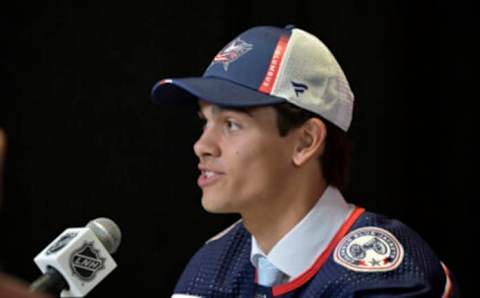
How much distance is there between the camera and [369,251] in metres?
1.07

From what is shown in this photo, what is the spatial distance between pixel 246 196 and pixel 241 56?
212mm

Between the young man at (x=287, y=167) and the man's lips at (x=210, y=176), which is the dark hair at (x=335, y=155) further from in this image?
the man's lips at (x=210, y=176)

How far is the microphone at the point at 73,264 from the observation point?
29.2 inches

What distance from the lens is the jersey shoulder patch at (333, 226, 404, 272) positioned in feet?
3.44

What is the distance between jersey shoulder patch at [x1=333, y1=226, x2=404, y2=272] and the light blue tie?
105mm

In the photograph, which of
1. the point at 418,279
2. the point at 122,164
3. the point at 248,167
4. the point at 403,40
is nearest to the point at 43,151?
the point at 122,164

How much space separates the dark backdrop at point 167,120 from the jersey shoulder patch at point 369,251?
2.32ft

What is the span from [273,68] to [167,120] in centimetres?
66

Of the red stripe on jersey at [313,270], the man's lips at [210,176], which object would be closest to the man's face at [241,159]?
the man's lips at [210,176]

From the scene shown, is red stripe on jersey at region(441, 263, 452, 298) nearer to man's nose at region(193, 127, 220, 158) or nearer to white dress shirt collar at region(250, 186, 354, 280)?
white dress shirt collar at region(250, 186, 354, 280)

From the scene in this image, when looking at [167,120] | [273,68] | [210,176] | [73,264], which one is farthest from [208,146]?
[167,120]

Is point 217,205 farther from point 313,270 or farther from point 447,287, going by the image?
point 447,287

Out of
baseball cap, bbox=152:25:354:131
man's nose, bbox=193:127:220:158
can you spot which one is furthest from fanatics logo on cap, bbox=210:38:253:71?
man's nose, bbox=193:127:220:158

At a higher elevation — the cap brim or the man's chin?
the cap brim
